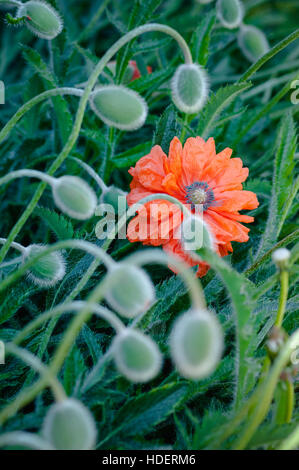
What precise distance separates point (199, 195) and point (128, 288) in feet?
1.22

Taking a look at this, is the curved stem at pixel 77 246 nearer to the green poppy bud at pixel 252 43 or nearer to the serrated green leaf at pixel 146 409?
the serrated green leaf at pixel 146 409

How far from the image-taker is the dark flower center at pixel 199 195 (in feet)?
2.86

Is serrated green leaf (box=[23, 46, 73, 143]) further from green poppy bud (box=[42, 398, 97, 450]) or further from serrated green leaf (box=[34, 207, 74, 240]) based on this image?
green poppy bud (box=[42, 398, 97, 450])

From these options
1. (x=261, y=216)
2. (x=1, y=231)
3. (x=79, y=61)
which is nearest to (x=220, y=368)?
(x=261, y=216)

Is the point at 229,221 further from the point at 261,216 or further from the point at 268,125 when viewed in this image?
the point at 268,125

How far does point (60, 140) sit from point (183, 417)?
592mm

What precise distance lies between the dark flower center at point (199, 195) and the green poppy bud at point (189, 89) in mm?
146

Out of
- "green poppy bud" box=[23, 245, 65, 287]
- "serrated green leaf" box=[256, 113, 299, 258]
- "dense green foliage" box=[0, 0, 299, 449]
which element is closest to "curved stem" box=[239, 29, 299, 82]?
"dense green foliage" box=[0, 0, 299, 449]

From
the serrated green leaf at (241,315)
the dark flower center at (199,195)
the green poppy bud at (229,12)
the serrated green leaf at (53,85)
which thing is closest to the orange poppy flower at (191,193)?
the dark flower center at (199,195)

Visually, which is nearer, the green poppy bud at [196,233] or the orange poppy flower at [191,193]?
the green poppy bud at [196,233]

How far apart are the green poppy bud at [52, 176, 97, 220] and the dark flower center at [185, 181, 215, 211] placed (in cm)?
25

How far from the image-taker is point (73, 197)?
65 centimetres

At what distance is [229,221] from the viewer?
825 millimetres
